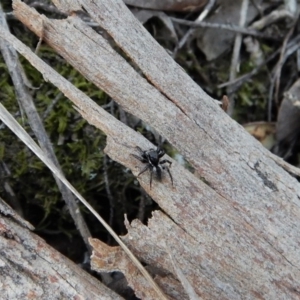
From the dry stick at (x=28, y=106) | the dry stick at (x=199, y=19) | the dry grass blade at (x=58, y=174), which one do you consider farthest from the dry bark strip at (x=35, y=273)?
the dry stick at (x=199, y=19)

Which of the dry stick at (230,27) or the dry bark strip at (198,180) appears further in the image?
the dry stick at (230,27)

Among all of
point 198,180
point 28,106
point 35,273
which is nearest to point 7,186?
point 28,106

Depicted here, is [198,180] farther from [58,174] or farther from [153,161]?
[58,174]

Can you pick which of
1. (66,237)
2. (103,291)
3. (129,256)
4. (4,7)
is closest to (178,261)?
(129,256)

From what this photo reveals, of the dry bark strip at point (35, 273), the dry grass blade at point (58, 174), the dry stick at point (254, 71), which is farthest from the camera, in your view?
the dry stick at point (254, 71)

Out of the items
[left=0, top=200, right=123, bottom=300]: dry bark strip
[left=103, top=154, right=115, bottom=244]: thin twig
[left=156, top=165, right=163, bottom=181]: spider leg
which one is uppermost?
[left=156, top=165, right=163, bottom=181]: spider leg

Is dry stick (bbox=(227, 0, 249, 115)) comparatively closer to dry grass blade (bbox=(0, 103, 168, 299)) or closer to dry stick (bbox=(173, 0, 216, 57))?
dry stick (bbox=(173, 0, 216, 57))

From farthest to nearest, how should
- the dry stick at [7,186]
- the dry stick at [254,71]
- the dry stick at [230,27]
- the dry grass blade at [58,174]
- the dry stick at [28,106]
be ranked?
the dry stick at [254,71], the dry stick at [230,27], the dry stick at [7,186], the dry stick at [28,106], the dry grass blade at [58,174]

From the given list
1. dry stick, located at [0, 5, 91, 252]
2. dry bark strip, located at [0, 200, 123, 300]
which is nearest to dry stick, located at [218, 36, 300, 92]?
dry stick, located at [0, 5, 91, 252]

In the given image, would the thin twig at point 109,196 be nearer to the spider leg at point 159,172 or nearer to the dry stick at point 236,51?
the spider leg at point 159,172
